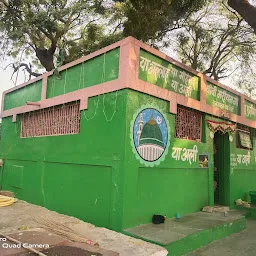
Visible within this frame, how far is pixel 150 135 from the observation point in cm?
556

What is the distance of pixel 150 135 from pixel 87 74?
2.05 meters

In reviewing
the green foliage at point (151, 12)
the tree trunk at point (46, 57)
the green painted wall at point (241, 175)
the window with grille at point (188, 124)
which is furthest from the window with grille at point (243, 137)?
the tree trunk at point (46, 57)

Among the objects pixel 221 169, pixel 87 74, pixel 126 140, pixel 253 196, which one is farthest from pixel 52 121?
pixel 253 196

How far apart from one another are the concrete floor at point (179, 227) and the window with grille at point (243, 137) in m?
2.90

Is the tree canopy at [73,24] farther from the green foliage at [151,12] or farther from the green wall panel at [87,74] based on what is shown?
the green wall panel at [87,74]

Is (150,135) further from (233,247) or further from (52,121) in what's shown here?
(52,121)

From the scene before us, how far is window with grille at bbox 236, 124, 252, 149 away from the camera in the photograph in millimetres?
8703

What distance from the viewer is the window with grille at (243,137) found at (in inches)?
343

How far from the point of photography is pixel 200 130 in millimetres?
7250

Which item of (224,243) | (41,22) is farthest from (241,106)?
(41,22)

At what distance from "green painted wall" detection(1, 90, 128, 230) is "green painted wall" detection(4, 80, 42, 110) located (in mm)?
1289

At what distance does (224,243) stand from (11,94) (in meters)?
7.94

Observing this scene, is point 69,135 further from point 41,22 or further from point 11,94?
point 41,22

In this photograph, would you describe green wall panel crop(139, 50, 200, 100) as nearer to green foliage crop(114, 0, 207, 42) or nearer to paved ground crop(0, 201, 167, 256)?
paved ground crop(0, 201, 167, 256)
